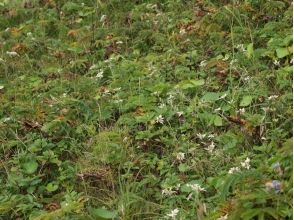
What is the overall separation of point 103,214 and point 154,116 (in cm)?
125

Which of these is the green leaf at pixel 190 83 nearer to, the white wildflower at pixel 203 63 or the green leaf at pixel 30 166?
the white wildflower at pixel 203 63

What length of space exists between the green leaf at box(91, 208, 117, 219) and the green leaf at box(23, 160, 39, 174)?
92 cm

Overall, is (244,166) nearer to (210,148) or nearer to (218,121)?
(210,148)

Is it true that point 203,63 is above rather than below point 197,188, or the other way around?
above

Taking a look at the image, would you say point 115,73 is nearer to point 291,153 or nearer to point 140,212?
point 140,212

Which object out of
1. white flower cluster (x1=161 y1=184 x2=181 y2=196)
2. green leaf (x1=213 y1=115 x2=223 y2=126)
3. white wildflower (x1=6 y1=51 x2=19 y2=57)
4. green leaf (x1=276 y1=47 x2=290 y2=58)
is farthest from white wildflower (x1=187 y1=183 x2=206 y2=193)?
white wildflower (x1=6 y1=51 x2=19 y2=57)

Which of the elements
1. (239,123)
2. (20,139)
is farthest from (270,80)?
(20,139)

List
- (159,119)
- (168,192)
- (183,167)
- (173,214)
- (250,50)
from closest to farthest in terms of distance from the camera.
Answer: (173,214) → (168,192) → (183,167) → (159,119) → (250,50)

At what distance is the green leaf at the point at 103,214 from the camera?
11.9 feet

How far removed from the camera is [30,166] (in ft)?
14.5

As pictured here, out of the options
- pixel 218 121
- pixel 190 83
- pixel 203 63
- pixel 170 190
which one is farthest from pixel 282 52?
pixel 170 190

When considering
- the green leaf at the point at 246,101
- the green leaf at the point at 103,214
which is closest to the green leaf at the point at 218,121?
the green leaf at the point at 246,101

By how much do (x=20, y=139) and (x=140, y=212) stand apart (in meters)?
1.55

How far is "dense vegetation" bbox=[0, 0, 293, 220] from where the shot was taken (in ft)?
12.1
